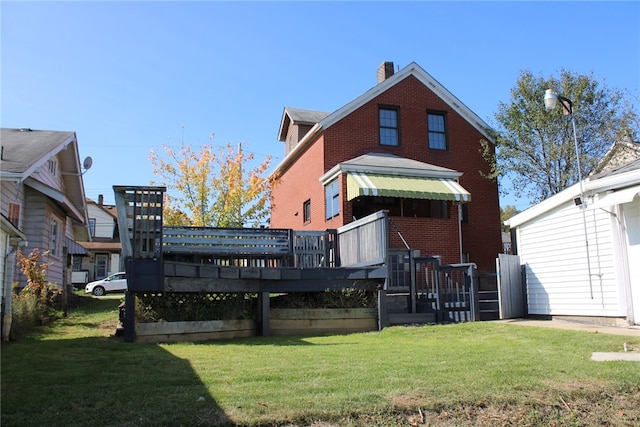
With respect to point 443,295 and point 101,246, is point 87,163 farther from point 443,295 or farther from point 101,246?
point 101,246

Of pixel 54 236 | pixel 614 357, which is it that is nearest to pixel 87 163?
pixel 54 236

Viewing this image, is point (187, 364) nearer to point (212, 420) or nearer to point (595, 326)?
point (212, 420)

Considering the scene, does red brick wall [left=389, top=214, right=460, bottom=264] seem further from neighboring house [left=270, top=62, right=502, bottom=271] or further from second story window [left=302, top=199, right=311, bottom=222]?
second story window [left=302, top=199, right=311, bottom=222]

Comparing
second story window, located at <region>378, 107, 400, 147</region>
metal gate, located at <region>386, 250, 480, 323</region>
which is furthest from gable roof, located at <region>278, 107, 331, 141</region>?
metal gate, located at <region>386, 250, 480, 323</region>

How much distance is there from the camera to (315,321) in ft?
35.3

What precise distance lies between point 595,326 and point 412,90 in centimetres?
1234

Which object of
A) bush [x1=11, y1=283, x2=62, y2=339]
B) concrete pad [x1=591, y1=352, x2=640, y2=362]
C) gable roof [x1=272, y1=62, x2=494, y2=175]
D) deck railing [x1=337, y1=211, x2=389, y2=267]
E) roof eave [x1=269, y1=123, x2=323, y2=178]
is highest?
gable roof [x1=272, y1=62, x2=494, y2=175]

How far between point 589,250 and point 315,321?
18.7 ft

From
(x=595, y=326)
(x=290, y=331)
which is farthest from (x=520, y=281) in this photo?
(x=290, y=331)

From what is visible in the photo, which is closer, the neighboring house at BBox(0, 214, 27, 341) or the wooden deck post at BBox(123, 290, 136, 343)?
the neighboring house at BBox(0, 214, 27, 341)

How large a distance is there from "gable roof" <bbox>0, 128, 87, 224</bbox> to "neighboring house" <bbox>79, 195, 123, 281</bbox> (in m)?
19.0

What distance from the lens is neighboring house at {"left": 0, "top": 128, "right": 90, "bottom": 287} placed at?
14.2 m

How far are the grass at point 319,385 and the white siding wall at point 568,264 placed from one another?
118 inches

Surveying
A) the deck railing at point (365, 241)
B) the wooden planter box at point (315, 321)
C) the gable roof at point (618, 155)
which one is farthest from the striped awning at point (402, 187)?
the wooden planter box at point (315, 321)
